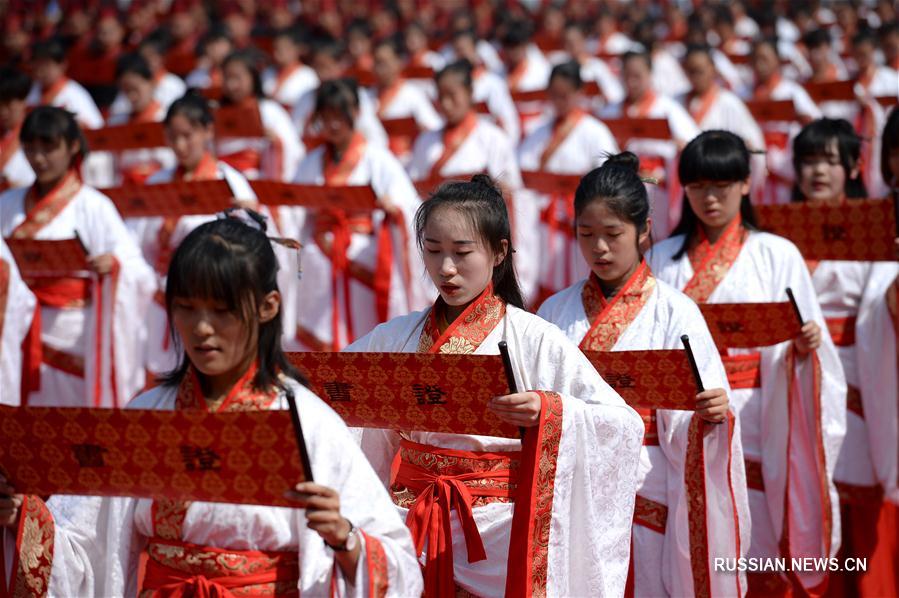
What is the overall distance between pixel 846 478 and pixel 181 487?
150 inches

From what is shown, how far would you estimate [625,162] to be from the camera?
4484mm

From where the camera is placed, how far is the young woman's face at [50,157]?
6.28 m

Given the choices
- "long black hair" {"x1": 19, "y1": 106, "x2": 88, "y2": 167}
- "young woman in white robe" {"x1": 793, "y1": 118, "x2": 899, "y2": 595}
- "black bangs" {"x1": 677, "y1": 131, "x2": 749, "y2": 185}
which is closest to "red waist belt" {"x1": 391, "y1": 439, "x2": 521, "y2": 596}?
"black bangs" {"x1": 677, "y1": 131, "x2": 749, "y2": 185}

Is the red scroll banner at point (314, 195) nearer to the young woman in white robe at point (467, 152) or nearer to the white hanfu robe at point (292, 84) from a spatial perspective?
the young woman in white robe at point (467, 152)

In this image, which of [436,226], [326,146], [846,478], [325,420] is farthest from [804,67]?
[325,420]

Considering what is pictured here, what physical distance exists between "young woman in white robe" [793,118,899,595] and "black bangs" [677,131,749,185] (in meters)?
0.90

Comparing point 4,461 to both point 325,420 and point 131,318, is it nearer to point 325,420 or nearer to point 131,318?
point 325,420

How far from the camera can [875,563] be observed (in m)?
5.50

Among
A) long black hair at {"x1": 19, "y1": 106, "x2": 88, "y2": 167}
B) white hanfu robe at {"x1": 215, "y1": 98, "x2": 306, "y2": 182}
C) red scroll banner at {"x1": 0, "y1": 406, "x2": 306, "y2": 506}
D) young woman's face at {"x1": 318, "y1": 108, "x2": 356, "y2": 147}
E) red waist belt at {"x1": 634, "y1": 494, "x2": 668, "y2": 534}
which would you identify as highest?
white hanfu robe at {"x1": 215, "y1": 98, "x2": 306, "y2": 182}

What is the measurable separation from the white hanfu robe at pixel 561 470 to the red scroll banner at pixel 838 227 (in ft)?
6.35

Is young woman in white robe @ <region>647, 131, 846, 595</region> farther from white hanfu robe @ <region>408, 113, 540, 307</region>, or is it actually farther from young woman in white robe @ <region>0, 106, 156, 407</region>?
white hanfu robe @ <region>408, 113, 540, 307</region>

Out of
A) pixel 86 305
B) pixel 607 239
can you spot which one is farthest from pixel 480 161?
pixel 607 239

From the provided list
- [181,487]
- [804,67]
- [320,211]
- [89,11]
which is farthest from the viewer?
[89,11]

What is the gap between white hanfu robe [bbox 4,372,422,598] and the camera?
2824 mm
